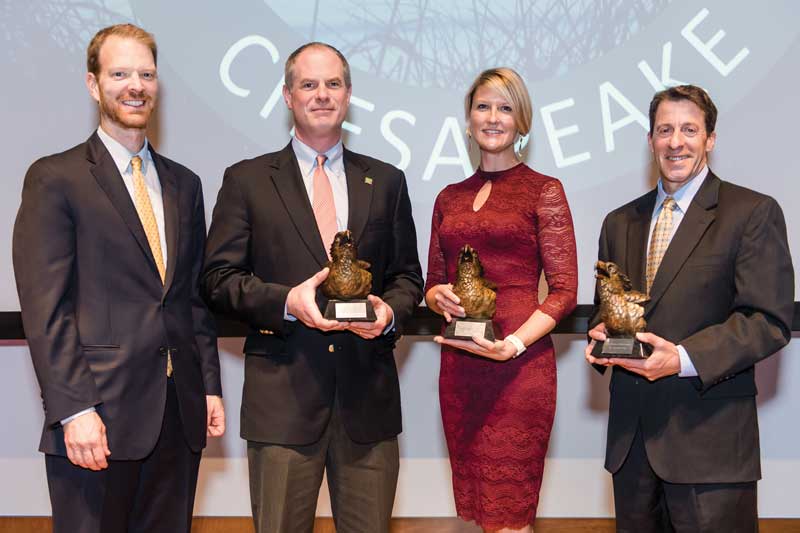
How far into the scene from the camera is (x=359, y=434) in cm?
Result: 257

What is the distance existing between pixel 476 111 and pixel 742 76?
6.14 ft

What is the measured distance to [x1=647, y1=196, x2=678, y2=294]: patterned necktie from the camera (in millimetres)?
2545

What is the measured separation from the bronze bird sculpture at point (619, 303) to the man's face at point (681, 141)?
38cm

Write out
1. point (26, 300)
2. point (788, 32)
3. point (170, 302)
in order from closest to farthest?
point (26, 300)
point (170, 302)
point (788, 32)

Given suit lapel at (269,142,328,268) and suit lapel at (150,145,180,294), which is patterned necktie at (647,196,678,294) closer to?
suit lapel at (269,142,328,268)

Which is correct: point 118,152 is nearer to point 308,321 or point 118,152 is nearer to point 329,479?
point 308,321

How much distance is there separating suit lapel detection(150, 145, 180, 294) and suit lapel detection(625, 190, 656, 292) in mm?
1411

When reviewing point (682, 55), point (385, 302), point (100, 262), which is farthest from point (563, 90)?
point (100, 262)

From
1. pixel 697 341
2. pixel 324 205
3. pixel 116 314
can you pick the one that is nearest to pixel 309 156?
pixel 324 205

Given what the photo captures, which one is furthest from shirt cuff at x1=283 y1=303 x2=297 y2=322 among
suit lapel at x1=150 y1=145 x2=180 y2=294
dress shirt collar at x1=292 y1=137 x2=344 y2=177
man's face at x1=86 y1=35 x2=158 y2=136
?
man's face at x1=86 y1=35 x2=158 y2=136

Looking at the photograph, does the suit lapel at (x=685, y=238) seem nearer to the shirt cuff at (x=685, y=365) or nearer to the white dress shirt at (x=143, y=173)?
the shirt cuff at (x=685, y=365)

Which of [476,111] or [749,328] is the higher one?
[476,111]

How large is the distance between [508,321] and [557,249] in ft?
0.97

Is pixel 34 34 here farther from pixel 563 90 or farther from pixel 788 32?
pixel 788 32
